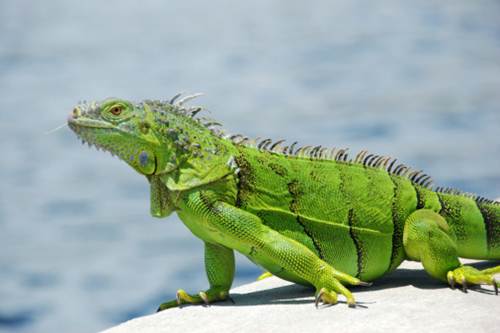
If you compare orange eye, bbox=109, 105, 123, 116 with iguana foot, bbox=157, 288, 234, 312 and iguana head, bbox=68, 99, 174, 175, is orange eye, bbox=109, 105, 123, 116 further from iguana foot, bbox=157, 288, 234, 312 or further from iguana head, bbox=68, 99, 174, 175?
iguana foot, bbox=157, 288, 234, 312

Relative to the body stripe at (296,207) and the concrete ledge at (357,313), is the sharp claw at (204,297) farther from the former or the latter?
the body stripe at (296,207)

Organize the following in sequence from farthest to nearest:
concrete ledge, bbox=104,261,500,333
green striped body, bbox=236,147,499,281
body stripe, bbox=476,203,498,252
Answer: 1. body stripe, bbox=476,203,498,252
2. green striped body, bbox=236,147,499,281
3. concrete ledge, bbox=104,261,500,333

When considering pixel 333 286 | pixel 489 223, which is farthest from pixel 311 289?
pixel 489 223

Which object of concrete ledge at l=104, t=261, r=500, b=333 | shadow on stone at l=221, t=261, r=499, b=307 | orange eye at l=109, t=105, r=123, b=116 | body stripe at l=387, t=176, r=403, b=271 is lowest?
concrete ledge at l=104, t=261, r=500, b=333

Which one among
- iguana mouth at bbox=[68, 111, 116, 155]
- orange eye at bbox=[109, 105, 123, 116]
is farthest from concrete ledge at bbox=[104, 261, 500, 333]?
orange eye at bbox=[109, 105, 123, 116]

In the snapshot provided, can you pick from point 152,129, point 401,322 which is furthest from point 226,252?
point 401,322

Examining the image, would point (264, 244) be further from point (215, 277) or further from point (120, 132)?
point (120, 132)
